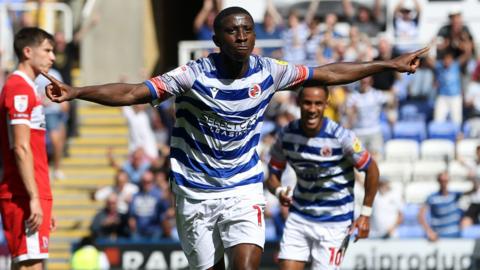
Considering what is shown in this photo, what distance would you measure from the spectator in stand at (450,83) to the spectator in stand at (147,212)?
476 centimetres

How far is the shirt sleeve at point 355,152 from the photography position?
9.77m

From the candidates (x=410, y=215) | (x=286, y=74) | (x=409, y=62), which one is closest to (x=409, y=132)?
(x=410, y=215)

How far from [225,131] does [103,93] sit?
98cm

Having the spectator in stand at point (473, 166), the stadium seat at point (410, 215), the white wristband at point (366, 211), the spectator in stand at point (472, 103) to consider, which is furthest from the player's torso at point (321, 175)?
the spectator in stand at point (472, 103)

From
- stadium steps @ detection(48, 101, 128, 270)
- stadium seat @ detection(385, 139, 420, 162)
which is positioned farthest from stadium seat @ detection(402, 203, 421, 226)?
stadium steps @ detection(48, 101, 128, 270)

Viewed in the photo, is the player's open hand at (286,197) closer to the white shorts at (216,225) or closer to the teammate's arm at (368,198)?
the teammate's arm at (368,198)

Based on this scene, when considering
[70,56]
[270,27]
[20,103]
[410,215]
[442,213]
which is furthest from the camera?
[70,56]

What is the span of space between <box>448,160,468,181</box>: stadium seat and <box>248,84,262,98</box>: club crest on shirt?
9.80m

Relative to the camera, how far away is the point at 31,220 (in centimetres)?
865

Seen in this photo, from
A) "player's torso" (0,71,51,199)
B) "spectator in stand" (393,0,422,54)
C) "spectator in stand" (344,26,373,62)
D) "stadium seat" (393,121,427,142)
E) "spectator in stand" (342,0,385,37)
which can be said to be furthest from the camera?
"spectator in stand" (342,0,385,37)

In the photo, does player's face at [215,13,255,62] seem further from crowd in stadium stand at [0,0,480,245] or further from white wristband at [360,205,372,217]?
crowd in stadium stand at [0,0,480,245]

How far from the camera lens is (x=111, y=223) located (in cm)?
1692

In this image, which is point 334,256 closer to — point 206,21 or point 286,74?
point 286,74

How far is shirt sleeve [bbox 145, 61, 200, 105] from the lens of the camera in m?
7.66
